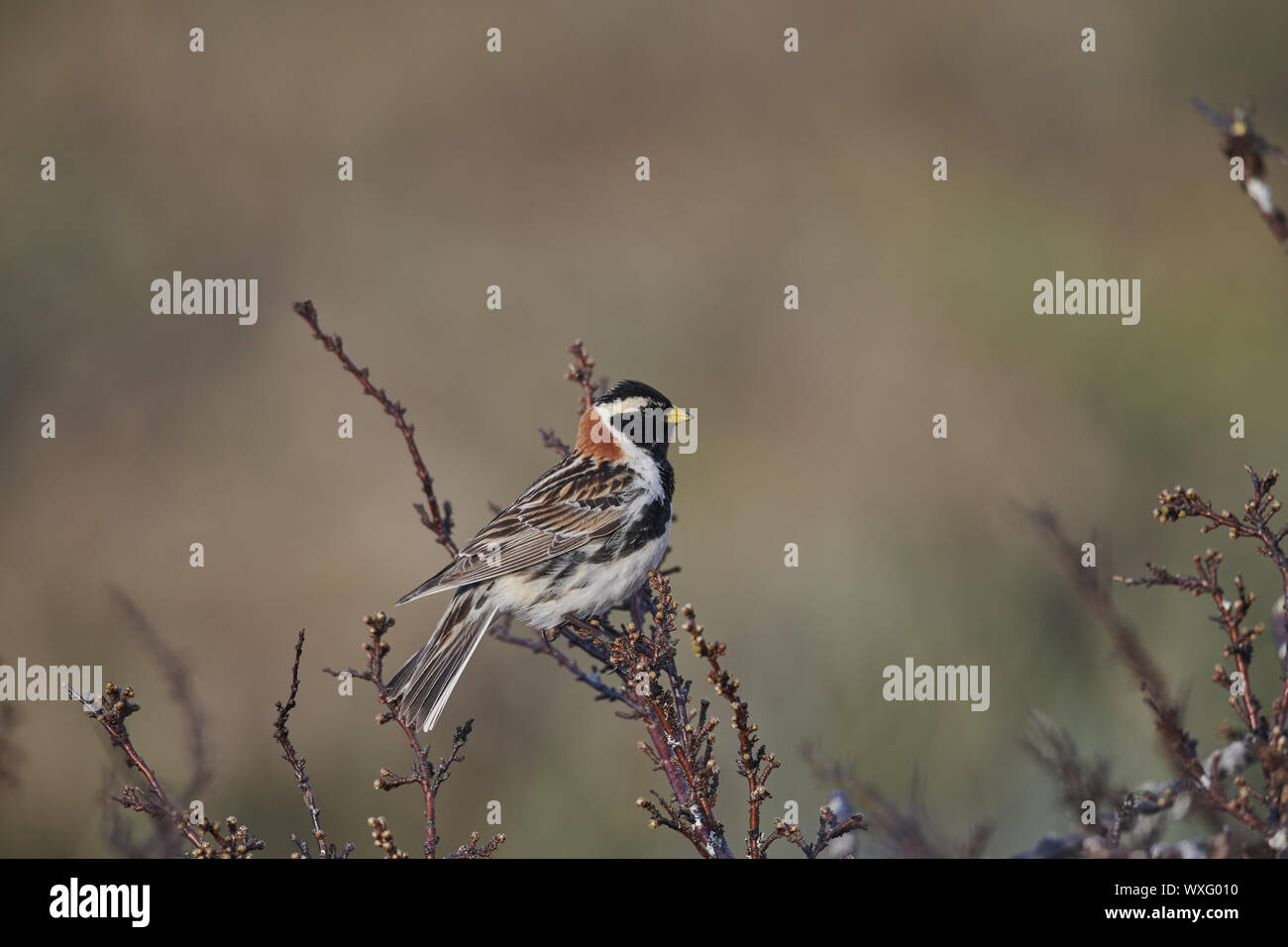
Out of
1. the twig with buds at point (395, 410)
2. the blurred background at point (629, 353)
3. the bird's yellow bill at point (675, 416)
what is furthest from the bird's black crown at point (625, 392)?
the blurred background at point (629, 353)

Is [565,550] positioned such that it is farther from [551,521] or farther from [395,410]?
[395,410]

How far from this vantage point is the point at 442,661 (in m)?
5.39

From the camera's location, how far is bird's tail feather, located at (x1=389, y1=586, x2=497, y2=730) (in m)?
5.27

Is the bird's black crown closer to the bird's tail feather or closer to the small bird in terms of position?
the small bird

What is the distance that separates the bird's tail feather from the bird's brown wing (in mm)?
292

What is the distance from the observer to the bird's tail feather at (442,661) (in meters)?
5.27

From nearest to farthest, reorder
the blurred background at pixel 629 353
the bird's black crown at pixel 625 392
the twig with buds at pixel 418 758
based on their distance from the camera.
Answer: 1. the twig with buds at pixel 418 758
2. the bird's black crown at pixel 625 392
3. the blurred background at pixel 629 353

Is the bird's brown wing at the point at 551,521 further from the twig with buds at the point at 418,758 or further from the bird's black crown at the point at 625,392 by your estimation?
the twig with buds at the point at 418,758

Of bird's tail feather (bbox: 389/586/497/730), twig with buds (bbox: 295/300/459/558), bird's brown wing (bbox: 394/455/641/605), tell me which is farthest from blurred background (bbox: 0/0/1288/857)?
twig with buds (bbox: 295/300/459/558)

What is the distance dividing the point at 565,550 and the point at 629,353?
609 cm

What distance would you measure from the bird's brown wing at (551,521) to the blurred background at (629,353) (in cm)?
168

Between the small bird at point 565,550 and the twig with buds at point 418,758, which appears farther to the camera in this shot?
the small bird at point 565,550

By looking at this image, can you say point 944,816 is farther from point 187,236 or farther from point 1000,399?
point 187,236

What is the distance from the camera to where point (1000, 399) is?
36.3 ft
